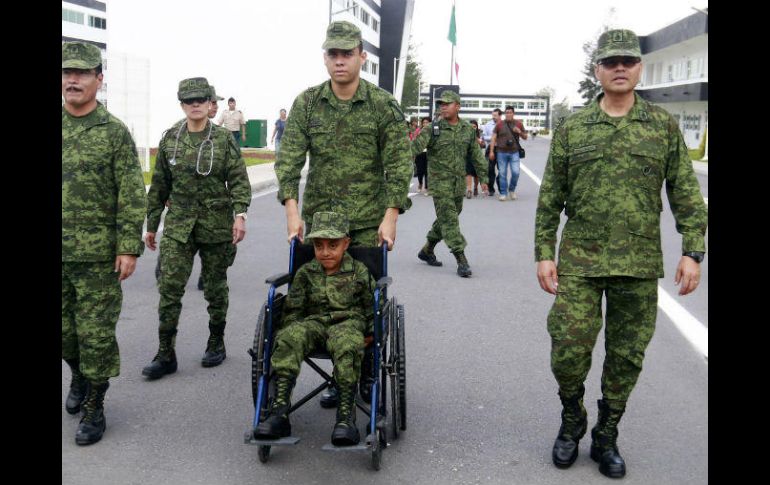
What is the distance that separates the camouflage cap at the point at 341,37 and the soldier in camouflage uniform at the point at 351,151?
0.12 m

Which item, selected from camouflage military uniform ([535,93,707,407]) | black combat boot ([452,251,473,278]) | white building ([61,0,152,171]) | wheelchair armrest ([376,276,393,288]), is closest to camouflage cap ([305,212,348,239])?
wheelchair armrest ([376,276,393,288])

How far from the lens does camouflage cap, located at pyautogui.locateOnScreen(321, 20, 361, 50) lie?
4711 mm

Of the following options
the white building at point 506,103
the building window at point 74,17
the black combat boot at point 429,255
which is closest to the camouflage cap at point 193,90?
the black combat boot at point 429,255

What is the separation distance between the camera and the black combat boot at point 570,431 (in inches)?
168

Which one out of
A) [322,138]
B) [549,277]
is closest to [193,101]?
[322,138]

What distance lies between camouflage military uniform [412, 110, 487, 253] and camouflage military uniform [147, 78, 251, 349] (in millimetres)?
4133

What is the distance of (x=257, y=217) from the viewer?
576 inches

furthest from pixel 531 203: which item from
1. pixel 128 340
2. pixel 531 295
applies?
pixel 128 340

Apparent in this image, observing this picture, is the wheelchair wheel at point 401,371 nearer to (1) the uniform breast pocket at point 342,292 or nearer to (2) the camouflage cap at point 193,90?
(1) the uniform breast pocket at point 342,292

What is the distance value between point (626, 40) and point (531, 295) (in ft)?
15.6

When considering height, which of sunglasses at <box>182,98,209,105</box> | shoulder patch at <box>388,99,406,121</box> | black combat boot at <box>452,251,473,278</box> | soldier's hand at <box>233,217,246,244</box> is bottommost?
black combat boot at <box>452,251,473,278</box>

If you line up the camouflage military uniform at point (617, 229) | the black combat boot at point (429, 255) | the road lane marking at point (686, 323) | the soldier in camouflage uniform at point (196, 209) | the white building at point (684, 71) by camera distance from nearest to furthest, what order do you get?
the camouflage military uniform at point (617, 229)
the soldier in camouflage uniform at point (196, 209)
the road lane marking at point (686, 323)
the black combat boot at point (429, 255)
the white building at point (684, 71)

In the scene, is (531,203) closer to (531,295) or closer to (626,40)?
(531,295)

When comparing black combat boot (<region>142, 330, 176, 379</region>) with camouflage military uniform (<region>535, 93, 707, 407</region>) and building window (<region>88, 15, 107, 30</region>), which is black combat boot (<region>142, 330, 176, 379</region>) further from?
building window (<region>88, 15, 107, 30</region>)
